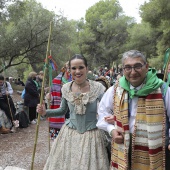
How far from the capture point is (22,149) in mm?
5438

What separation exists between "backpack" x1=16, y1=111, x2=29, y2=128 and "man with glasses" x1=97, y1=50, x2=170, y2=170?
5.92 m

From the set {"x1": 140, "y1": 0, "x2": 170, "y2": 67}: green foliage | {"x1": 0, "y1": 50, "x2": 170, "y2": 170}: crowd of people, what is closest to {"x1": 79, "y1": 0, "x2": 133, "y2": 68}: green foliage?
{"x1": 140, "y1": 0, "x2": 170, "y2": 67}: green foliage

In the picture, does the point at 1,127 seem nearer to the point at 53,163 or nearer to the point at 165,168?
the point at 53,163

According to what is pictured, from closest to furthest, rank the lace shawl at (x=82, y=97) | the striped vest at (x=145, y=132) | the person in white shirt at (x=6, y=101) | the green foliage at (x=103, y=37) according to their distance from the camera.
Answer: the striped vest at (x=145, y=132)
the lace shawl at (x=82, y=97)
the person in white shirt at (x=6, y=101)
the green foliage at (x=103, y=37)

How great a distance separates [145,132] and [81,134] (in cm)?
88

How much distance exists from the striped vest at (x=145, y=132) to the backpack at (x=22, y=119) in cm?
598

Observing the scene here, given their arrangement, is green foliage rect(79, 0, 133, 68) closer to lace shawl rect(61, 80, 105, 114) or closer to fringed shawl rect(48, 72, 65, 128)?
fringed shawl rect(48, 72, 65, 128)

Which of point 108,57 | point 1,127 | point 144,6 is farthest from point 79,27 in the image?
point 1,127

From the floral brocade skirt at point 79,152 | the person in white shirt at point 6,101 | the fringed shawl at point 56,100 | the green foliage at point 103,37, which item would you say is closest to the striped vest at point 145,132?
the floral brocade skirt at point 79,152

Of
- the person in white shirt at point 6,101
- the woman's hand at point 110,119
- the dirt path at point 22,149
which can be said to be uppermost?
the woman's hand at point 110,119

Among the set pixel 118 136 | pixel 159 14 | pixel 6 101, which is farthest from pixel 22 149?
pixel 159 14

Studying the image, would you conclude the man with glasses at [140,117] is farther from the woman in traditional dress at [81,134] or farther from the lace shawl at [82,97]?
the lace shawl at [82,97]

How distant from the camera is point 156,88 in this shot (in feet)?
5.82

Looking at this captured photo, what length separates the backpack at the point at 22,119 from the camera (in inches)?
294
